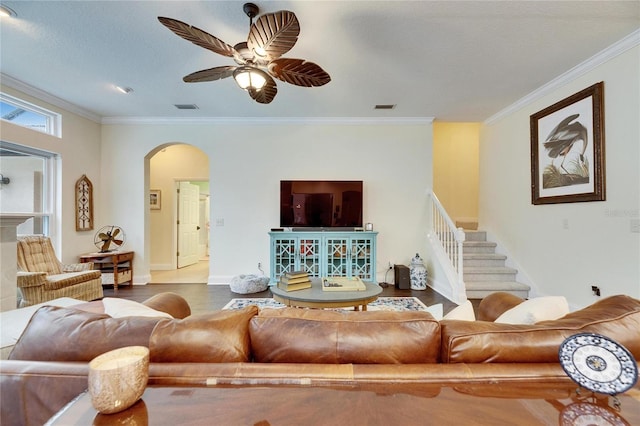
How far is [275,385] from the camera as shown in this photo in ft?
2.54

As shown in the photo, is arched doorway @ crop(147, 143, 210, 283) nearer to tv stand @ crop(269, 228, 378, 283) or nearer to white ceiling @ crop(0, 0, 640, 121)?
white ceiling @ crop(0, 0, 640, 121)

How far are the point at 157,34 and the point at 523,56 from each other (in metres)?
3.60

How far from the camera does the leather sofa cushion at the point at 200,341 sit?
2.90 ft

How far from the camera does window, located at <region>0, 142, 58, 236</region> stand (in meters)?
3.47

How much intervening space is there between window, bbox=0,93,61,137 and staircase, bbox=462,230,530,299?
638 centimetres

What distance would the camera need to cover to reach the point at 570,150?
3221 mm

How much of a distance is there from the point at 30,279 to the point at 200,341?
3196 mm

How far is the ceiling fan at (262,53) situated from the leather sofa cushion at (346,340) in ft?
5.80

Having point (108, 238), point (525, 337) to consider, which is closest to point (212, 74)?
point (525, 337)

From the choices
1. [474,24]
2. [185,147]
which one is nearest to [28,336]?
[474,24]

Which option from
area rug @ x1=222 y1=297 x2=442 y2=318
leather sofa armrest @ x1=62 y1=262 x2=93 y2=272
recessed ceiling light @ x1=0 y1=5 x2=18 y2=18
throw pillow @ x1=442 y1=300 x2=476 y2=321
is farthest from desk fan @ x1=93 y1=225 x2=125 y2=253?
throw pillow @ x1=442 y1=300 x2=476 y2=321

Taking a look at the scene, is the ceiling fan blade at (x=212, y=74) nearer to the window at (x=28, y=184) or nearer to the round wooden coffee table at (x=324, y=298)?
the round wooden coffee table at (x=324, y=298)

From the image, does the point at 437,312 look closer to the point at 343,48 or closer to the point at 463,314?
the point at 463,314

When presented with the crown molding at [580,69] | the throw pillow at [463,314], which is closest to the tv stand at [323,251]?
the crown molding at [580,69]
